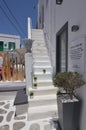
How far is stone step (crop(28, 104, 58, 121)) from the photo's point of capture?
3709 millimetres

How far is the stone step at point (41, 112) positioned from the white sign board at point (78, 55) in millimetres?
1443

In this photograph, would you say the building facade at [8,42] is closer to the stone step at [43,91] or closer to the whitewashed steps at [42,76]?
the whitewashed steps at [42,76]

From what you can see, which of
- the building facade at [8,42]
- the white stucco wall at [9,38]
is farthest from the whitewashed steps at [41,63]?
the white stucco wall at [9,38]

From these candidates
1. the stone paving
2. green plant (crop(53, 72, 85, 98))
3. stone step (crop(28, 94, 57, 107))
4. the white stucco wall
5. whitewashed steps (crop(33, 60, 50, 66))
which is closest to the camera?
green plant (crop(53, 72, 85, 98))

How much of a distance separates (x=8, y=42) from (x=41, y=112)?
14606 millimetres

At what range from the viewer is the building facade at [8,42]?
16.8 metres

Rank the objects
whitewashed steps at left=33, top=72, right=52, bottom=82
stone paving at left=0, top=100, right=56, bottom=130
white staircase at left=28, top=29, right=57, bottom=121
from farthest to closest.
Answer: whitewashed steps at left=33, top=72, right=52, bottom=82 → white staircase at left=28, top=29, right=57, bottom=121 → stone paving at left=0, top=100, right=56, bottom=130

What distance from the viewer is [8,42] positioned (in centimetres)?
1711

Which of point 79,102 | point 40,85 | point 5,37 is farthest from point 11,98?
point 5,37

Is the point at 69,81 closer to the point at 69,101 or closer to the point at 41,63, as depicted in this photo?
the point at 69,101

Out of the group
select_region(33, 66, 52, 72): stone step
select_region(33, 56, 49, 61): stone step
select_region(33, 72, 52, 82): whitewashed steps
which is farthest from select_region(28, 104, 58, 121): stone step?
select_region(33, 56, 49, 61): stone step

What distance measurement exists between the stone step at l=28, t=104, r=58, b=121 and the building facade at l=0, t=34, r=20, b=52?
13928 mm

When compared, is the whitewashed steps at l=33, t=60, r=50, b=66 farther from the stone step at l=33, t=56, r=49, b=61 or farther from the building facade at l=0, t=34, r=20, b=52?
the building facade at l=0, t=34, r=20, b=52

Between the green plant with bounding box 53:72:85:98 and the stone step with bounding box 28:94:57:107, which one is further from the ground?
the green plant with bounding box 53:72:85:98
